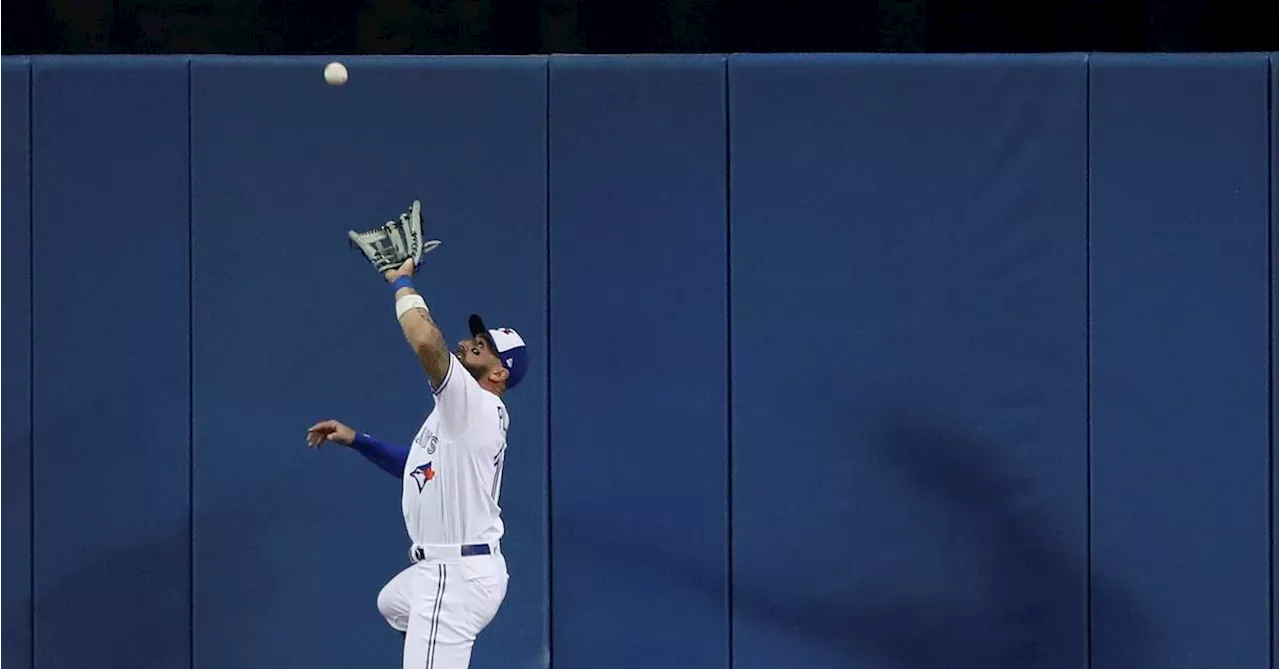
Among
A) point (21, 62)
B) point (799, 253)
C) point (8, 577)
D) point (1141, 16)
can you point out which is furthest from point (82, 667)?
point (1141, 16)

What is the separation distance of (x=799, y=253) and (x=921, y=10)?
1843 mm

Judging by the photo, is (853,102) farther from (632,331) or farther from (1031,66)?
(632,331)

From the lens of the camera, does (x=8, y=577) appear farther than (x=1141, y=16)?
No

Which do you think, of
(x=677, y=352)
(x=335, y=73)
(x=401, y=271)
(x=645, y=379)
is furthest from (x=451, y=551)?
(x=335, y=73)

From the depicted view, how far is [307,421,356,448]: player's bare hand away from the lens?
5883 mm

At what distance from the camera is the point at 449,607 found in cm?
561

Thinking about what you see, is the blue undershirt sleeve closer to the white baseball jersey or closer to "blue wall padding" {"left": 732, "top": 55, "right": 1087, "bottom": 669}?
the white baseball jersey

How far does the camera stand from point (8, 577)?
6387 mm

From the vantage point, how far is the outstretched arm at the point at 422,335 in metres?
5.35

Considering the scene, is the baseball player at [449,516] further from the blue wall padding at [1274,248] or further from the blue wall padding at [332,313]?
the blue wall padding at [1274,248]

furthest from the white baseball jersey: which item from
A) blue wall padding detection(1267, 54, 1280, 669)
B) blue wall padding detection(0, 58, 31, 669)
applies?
blue wall padding detection(1267, 54, 1280, 669)

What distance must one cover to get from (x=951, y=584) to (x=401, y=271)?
8.74 ft

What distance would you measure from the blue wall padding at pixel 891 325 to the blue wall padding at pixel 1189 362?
197mm

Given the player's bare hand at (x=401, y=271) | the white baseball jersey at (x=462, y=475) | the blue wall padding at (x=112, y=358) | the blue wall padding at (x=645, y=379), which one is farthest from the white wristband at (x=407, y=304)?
the blue wall padding at (x=112, y=358)
